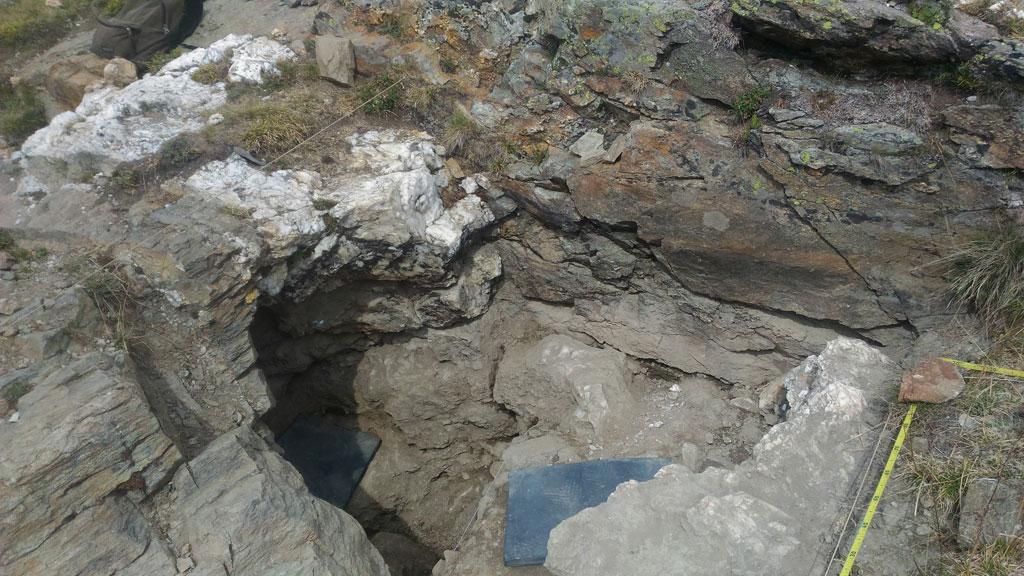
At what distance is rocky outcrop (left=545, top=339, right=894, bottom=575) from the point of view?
158 inches

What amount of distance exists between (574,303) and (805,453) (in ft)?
9.82

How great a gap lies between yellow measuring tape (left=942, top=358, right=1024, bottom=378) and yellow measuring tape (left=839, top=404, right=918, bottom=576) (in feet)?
1.69

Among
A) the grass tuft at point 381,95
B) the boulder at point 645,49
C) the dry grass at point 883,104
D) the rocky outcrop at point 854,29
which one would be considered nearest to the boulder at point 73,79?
the grass tuft at point 381,95

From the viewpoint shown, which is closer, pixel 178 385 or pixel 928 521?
pixel 928 521

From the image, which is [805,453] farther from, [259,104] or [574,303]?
[259,104]

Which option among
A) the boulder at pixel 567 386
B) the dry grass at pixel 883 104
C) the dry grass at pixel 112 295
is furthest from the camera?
the boulder at pixel 567 386

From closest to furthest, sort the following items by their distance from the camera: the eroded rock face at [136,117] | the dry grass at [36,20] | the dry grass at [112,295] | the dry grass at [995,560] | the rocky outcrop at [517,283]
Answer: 1. the dry grass at [995,560]
2. the rocky outcrop at [517,283]
3. the dry grass at [112,295]
4. the eroded rock face at [136,117]
5. the dry grass at [36,20]

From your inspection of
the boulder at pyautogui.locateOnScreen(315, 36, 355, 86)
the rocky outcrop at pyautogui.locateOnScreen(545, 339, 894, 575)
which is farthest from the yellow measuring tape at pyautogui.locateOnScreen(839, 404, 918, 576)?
the boulder at pyautogui.locateOnScreen(315, 36, 355, 86)

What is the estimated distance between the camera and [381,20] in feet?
23.0

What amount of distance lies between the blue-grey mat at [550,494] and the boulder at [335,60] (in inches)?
185

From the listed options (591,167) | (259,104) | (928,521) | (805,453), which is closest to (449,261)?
(591,167)

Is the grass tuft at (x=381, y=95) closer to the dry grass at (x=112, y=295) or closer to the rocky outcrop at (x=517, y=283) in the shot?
the rocky outcrop at (x=517, y=283)

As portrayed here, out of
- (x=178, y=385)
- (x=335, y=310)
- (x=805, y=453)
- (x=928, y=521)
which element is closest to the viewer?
(x=928, y=521)

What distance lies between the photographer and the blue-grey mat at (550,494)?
4832mm
